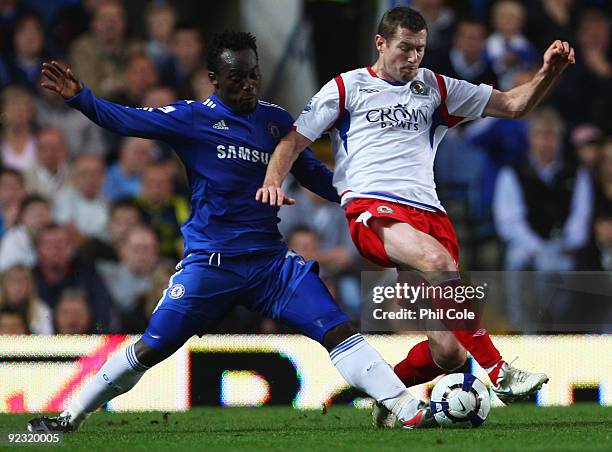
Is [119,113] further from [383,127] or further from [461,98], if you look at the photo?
[461,98]

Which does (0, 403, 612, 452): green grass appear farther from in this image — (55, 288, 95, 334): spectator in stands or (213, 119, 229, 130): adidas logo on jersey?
(55, 288, 95, 334): spectator in stands

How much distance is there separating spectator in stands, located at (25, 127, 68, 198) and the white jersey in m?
5.67

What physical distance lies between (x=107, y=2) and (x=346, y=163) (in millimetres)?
6891

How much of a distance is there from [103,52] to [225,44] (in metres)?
6.22

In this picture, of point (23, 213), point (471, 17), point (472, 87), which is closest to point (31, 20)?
point (23, 213)

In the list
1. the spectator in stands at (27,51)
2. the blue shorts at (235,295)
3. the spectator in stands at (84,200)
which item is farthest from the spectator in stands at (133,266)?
the blue shorts at (235,295)

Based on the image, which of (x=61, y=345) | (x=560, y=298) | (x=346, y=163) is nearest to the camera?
(x=346, y=163)

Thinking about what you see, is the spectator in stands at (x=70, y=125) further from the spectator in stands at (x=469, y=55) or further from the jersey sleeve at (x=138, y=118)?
the jersey sleeve at (x=138, y=118)

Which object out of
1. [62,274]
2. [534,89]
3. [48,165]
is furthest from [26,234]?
[534,89]

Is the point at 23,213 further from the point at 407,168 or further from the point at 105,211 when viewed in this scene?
the point at 407,168

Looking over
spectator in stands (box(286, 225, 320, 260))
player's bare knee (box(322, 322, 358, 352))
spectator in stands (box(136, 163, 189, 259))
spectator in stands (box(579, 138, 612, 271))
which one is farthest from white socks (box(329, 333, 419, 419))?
spectator in stands (box(579, 138, 612, 271))

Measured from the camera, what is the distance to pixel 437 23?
1272 centimetres

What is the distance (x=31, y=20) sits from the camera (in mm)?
12688

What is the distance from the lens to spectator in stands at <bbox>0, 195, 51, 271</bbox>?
1123 cm
